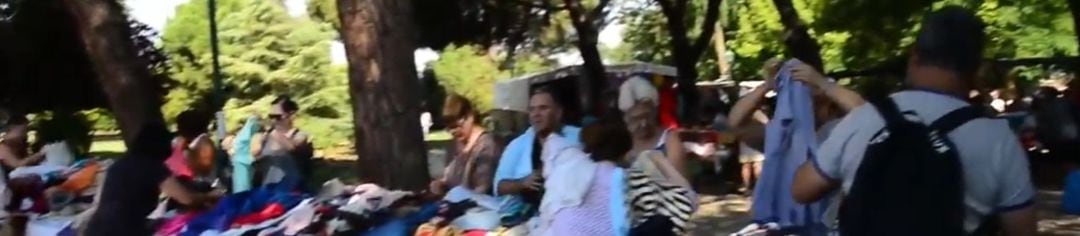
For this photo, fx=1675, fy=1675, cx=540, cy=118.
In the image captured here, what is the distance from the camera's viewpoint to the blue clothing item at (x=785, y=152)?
5926 millimetres

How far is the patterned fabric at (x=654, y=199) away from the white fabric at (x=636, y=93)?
0.35 metres

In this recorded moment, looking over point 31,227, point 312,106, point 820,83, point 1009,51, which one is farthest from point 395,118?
point 312,106

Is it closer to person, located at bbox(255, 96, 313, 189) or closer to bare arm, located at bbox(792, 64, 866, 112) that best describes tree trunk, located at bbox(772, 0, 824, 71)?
person, located at bbox(255, 96, 313, 189)

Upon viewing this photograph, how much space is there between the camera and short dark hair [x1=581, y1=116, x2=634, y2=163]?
6.26 metres

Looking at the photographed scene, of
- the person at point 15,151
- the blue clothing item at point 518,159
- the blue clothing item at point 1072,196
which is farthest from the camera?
the blue clothing item at point 1072,196

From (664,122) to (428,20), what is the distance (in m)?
29.7

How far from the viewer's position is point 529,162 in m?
7.37

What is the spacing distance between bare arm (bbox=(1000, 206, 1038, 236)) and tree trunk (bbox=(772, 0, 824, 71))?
1611 cm

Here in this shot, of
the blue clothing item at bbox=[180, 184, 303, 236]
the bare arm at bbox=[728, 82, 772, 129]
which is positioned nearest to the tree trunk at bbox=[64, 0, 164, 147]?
the blue clothing item at bbox=[180, 184, 303, 236]

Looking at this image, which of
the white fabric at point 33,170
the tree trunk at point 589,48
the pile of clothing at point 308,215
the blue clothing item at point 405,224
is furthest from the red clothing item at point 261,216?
the tree trunk at point 589,48

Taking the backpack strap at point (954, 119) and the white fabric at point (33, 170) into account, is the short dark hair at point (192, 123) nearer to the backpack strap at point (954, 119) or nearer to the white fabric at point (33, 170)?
the white fabric at point (33, 170)

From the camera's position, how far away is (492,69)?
250ft

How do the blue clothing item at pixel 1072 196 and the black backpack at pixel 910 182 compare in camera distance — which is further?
the blue clothing item at pixel 1072 196

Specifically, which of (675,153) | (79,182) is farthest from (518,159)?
(79,182)
